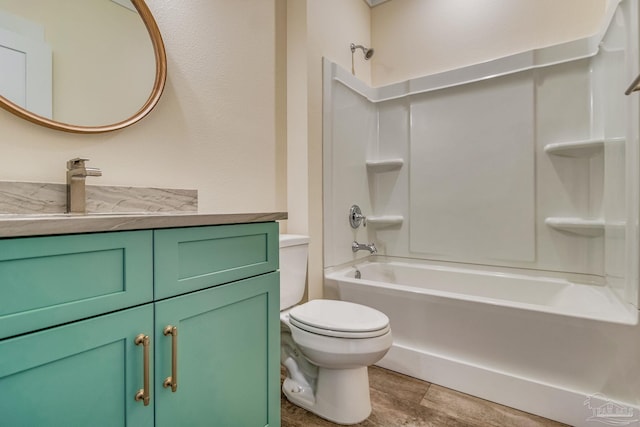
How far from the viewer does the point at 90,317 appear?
0.61 metres

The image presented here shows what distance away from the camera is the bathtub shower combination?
1319mm

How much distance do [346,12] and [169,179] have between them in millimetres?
1930

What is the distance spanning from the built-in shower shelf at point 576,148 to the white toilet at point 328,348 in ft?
5.00

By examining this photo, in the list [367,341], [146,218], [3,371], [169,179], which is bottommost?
[367,341]

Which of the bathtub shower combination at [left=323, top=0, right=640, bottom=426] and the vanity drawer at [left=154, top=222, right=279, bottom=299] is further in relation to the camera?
the bathtub shower combination at [left=323, top=0, right=640, bottom=426]

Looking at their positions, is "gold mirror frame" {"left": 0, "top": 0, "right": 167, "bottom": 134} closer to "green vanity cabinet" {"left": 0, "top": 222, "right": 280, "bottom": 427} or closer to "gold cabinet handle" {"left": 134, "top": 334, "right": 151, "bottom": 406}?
"green vanity cabinet" {"left": 0, "top": 222, "right": 280, "bottom": 427}

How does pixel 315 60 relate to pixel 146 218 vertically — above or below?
above

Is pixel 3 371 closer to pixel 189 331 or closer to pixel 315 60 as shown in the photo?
pixel 189 331

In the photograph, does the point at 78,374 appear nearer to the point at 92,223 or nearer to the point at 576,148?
the point at 92,223

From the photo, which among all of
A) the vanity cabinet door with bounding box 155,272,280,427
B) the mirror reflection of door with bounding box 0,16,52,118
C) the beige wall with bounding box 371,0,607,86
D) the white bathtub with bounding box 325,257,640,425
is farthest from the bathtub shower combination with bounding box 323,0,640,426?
the mirror reflection of door with bounding box 0,16,52,118

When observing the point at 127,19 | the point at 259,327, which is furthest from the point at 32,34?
the point at 259,327

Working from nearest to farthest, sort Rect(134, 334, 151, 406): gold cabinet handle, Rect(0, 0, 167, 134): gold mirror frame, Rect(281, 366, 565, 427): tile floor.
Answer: Rect(134, 334, 151, 406): gold cabinet handle
Rect(0, 0, 167, 134): gold mirror frame
Rect(281, 366, 565, 427): tile floor

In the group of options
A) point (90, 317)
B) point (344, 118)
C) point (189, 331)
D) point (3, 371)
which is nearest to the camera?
point (3, 371)

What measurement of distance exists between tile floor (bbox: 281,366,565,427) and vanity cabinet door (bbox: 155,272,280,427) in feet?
1.42
